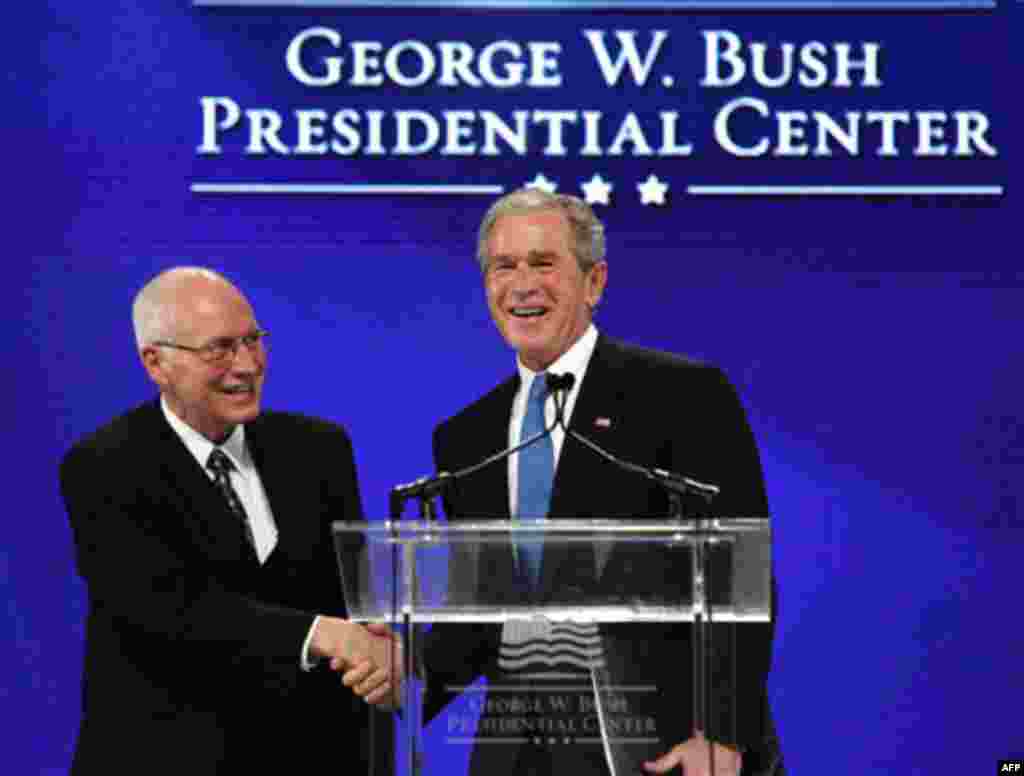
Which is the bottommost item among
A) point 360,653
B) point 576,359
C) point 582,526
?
point 360,653

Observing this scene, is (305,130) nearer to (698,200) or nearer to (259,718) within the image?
(698,200)

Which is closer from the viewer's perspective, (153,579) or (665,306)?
(153,579)

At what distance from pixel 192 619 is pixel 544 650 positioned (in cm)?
85

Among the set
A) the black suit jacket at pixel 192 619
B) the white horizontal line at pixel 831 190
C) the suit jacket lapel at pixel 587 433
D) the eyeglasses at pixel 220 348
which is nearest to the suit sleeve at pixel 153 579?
the black suit jacket at pixel 192 619

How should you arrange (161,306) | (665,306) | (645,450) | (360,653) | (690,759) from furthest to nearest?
1. (665,306)
2. (161,306)
3. (645,450)
4. (360,653)
5. (690,759)

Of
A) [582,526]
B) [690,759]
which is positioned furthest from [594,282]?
[690,759]

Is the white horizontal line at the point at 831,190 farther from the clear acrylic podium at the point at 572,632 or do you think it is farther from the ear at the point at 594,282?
the clear acrylic podium at the point at 572,632

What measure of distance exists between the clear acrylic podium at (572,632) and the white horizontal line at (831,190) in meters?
2.29

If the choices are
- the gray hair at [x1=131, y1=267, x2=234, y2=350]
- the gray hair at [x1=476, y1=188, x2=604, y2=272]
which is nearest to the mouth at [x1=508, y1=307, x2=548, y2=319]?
the gray hair at [x1=476, y1=188, x2=604, y2=272]

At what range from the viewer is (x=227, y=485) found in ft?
13.9

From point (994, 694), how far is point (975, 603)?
228 mm

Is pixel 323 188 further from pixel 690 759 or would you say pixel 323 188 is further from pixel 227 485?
pixel 690 759

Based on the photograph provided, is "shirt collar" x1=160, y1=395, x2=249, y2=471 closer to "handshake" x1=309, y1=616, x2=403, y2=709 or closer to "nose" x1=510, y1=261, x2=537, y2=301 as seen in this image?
"handshake" x1=309, y1=616, x2=403, y2=709

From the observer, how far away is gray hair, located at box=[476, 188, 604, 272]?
421 centimetres
